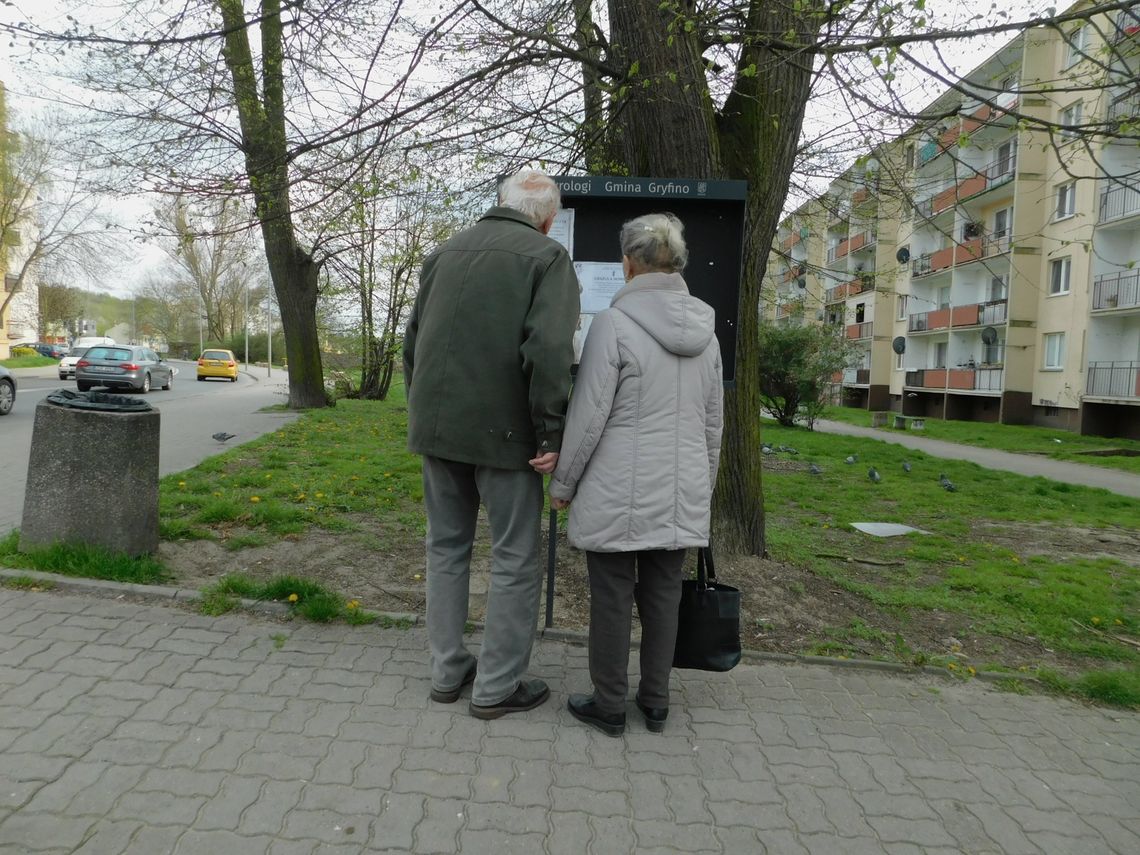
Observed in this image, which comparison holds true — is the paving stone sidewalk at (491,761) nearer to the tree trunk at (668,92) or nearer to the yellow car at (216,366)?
the tree trunk at (668,92)

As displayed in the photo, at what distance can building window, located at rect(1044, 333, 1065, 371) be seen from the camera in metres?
25.8

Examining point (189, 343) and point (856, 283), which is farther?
point (189, 343)

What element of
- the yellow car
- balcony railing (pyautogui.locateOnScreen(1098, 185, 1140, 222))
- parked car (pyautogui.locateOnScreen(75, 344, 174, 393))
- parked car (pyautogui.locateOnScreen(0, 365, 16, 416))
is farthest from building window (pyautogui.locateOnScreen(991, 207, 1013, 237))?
the yellow car

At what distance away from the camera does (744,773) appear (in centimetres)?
268

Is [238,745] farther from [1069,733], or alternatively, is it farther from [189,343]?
[189,343]

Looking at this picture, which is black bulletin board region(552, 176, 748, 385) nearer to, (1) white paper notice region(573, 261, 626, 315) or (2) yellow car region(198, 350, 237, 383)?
(1) white paper notice region(573, 261, 626, 315)

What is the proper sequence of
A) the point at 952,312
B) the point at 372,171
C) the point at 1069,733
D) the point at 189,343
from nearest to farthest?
the point at 1069,733
the point at 372,171
the point at 952,312
the point at 189,343

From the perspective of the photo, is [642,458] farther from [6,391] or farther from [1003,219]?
[1003,219]

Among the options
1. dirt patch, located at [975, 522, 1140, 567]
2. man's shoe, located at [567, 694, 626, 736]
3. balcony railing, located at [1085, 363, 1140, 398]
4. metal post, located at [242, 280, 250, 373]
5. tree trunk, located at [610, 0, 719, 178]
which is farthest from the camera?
metal post, located at [242, 280, 250, 373]

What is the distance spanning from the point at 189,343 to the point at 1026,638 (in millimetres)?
93483

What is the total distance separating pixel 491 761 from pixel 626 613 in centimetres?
71

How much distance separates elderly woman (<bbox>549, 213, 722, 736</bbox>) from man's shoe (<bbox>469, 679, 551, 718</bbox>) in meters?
0.21

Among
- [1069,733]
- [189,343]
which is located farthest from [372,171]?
[189,343]

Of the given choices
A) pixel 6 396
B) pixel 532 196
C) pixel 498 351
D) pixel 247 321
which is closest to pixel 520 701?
pixel 498 351
